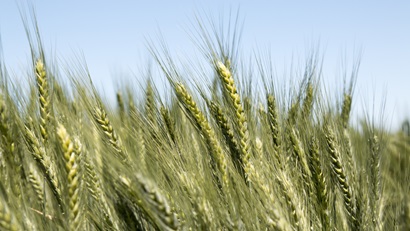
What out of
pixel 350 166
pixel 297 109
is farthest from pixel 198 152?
pixel 350 166

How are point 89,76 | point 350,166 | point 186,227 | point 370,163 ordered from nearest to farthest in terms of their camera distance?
point 186,227 → point 89,76 → point 350,166 → point 370,163

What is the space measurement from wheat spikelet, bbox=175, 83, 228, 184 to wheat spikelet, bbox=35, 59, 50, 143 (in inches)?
18.6

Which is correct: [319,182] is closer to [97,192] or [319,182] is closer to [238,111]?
[238,111]

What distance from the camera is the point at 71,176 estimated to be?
1.46 meters

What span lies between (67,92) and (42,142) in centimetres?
73

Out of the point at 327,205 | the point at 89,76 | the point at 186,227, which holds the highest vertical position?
the point at 89,76

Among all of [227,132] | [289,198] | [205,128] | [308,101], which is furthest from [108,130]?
[308,101]

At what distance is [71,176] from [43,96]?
47 cm

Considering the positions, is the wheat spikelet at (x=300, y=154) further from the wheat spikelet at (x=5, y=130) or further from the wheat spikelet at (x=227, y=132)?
the wheat spikelet at (x=5, y=130)

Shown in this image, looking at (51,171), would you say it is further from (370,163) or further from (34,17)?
(370,163)

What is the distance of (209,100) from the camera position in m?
2.06

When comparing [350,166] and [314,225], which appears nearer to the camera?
[314,225]

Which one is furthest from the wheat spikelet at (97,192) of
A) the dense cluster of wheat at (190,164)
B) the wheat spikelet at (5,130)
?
the wheat spikelet at (5,130)

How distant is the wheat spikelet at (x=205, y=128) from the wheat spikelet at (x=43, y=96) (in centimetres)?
47
